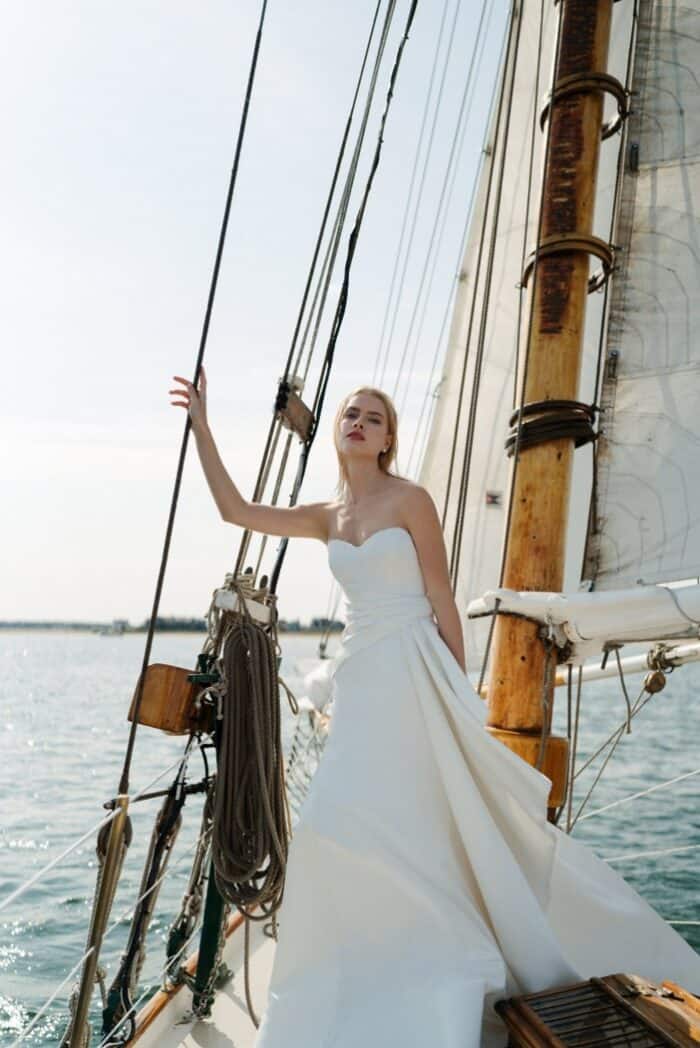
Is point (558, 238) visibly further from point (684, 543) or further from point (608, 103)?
point (608, 103)

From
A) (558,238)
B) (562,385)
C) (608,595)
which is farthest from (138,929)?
(558,238)

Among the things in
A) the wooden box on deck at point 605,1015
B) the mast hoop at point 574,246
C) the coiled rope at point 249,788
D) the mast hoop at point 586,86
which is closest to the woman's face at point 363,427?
the coiled rope at point 249,788

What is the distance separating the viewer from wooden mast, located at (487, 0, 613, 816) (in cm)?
304

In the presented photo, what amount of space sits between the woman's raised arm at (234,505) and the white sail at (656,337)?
1.30 meters

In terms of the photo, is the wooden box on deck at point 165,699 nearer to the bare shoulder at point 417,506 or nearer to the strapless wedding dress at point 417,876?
the strapless wedding dress at point 417,876

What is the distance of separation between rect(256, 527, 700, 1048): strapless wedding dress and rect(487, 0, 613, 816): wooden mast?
643mm

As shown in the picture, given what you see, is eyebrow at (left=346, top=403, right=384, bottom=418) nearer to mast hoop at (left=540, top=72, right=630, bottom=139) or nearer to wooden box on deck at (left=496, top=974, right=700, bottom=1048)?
wooden box on deck at (left=496, top=974, right=700, bottom=1048)

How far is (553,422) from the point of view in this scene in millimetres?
3074

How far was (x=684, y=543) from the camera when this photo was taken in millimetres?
3227

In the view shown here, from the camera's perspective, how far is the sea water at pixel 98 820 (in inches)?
231

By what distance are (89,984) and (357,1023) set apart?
2.06ft

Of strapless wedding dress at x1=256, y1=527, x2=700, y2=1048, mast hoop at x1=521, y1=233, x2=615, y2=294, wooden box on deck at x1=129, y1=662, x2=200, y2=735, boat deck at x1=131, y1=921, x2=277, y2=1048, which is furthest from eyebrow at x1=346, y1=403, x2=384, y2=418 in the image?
boat deck at x1=131, y1=921, x2=277, y2=1048

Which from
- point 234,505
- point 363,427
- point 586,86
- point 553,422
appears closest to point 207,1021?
point 234,505

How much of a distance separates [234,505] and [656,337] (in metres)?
2.02
